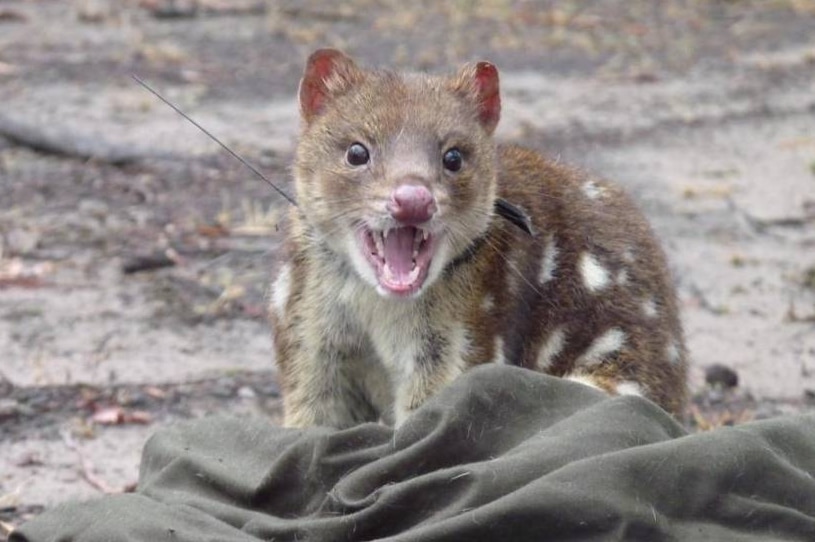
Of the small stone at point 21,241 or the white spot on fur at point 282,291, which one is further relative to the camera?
the small stone at point 21,241

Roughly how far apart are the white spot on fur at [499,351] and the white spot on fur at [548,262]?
0.24 m

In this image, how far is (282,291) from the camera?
18.2 ft

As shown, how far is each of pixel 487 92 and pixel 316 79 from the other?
545 millimetres

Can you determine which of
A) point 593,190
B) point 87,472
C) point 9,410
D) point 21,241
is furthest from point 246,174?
point 593,190

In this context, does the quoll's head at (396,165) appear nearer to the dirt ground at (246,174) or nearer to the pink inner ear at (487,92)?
the pink inner ear at (487,92)

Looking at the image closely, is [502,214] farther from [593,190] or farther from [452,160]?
[593,190]

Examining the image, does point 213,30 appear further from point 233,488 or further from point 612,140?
point 233,488

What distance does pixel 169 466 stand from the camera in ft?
15.5

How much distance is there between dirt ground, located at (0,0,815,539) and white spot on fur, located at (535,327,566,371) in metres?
1.11

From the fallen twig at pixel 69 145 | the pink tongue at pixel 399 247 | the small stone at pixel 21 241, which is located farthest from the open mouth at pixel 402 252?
the fallen twig at pixel 69 145

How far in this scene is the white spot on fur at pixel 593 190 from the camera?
224 inches

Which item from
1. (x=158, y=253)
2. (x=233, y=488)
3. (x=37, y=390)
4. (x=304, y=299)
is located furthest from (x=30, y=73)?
(x=233, y=488)

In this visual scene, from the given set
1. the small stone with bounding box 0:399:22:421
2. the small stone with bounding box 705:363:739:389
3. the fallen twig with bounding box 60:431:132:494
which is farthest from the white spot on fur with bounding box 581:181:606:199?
the small stone with bounding box 0:399:22:421

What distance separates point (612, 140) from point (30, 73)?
12.5 feet
